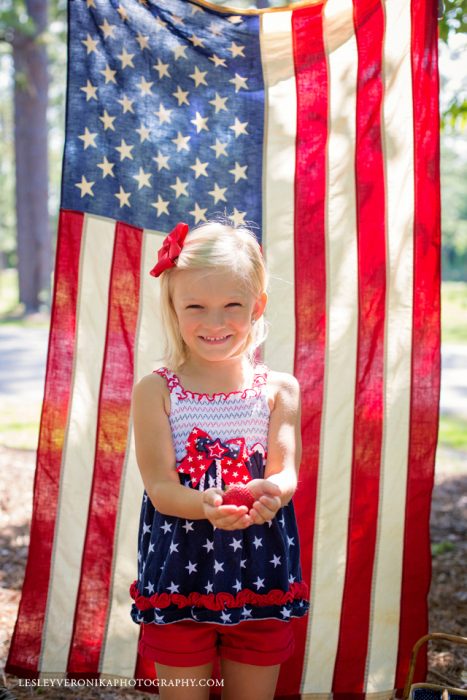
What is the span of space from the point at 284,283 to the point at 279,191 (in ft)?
1.16

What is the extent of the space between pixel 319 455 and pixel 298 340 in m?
0.45

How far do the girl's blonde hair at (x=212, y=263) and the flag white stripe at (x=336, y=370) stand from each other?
788 mm

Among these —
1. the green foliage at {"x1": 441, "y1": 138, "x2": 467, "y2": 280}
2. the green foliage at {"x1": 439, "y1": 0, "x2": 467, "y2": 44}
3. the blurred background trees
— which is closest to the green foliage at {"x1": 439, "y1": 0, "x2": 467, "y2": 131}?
the green foliage at {"x1": 439, "y1": 0, "x2": 467, "y2": 44}

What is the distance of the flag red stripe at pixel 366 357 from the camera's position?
2.98m

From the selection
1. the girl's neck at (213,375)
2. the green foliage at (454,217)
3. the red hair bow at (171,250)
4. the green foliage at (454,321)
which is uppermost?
the green foliage at (454,217)

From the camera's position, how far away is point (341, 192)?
3033 millimetres

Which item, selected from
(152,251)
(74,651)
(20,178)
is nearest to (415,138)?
(152,251)

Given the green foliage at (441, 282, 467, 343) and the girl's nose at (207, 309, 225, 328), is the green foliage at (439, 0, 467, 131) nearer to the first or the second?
the girl's nose at (207, 309, 225, 328)

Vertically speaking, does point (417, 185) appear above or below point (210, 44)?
below

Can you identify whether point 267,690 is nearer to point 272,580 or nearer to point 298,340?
point 272,580

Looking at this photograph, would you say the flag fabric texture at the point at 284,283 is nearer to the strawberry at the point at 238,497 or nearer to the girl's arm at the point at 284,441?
the girl's arm at the point at 284,441

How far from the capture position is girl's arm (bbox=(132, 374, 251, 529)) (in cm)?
207

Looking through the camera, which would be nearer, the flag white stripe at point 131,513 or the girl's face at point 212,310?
the girl's face at point 212,310

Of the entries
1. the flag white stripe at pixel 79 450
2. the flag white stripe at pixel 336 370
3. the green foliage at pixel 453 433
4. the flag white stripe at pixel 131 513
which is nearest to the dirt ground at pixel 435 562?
the flag white stripe at pixel 131 513
